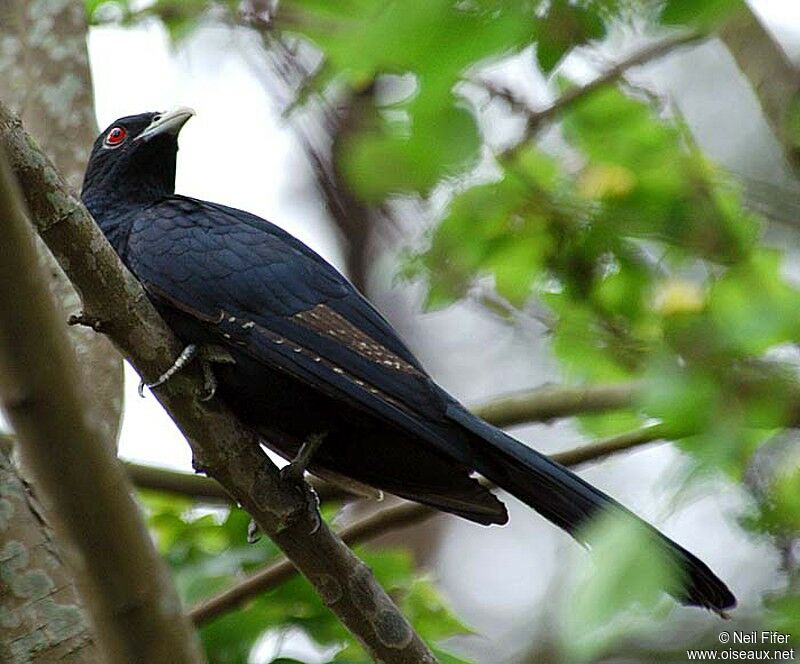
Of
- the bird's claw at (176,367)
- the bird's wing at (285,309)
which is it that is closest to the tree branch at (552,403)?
the bird's wing at (285,309)

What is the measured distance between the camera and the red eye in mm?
5129

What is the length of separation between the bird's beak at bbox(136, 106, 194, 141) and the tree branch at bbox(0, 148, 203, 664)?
3.26 meters

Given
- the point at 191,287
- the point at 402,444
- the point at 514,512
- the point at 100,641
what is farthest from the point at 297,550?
the point at 514,512

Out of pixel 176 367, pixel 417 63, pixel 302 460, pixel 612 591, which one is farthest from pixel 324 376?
pixel 612 591

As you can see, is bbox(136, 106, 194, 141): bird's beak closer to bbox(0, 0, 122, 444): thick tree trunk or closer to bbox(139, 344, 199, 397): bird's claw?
bbox(0, 0, 122, 444): thick tree trunk

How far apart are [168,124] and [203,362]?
1546 mm

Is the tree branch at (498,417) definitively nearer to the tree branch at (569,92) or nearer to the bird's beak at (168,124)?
the tree branch at (569,92)

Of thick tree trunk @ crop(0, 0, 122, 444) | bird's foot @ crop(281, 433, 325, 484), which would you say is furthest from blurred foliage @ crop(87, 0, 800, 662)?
bird's foot @ crop(281, 433, 325, 484)

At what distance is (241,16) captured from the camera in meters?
5.21

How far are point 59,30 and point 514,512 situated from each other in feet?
24.5

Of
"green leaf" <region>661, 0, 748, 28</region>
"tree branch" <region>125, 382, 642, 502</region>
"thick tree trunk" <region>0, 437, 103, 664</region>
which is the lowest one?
"thick tree trunk" <region>0, 437, 103, 664</region>

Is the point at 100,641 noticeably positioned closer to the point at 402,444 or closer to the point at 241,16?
the point at 402,444

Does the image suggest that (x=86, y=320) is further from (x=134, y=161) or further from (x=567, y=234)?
(x=134, y=161)

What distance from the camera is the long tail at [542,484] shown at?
3838mm
